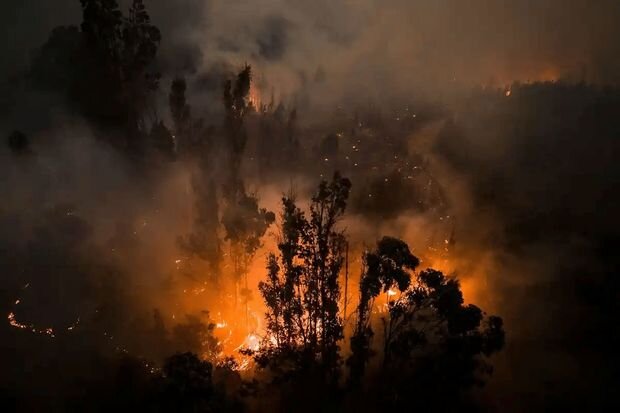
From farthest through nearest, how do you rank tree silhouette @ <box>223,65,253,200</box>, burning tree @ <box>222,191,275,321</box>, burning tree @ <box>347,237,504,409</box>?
tree silhouette @ <box>223,65,253,200</box> < burning tree @ <box>222,191,275,321</box> < burning tree @ <box>347,237,504,409</box>

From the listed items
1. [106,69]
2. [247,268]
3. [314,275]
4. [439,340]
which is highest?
[106,69]

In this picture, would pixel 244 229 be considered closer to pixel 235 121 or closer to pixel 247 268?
pixel 247 268

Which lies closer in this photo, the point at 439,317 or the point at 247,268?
the point at 439,317

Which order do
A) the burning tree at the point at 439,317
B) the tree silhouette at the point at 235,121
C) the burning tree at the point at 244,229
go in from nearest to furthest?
the burning tree at the point at 439,317 < the burning tree at the point at 244,229 < the tree silhouette at the point at 235,121

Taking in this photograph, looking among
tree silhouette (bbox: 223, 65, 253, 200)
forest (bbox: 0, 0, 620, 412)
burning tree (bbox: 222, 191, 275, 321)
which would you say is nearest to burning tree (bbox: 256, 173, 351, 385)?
forest (bbox: 0, 0, 620, 412)

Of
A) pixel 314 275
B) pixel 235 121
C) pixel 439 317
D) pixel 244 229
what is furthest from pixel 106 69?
pixel 439 317

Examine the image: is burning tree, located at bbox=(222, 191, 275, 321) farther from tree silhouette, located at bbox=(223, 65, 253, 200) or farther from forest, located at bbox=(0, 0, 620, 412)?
tree silhouette, located at bbox=(223, 65, 253, 200)

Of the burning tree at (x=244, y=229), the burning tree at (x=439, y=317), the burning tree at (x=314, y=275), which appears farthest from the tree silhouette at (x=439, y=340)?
the burning tree at (x=244, y=229)

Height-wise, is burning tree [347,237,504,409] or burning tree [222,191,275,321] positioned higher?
burning tree [222,191,275,321]

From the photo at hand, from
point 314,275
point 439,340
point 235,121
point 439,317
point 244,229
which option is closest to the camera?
point 439,317

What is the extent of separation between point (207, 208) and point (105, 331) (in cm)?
2225

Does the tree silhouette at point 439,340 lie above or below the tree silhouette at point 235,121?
below

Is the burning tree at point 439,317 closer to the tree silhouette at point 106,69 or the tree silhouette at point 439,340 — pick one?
the tree silhouette at point 439,340

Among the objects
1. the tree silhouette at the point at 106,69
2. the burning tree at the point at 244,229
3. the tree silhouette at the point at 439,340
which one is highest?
the tree silhouette at the point at 106,69
